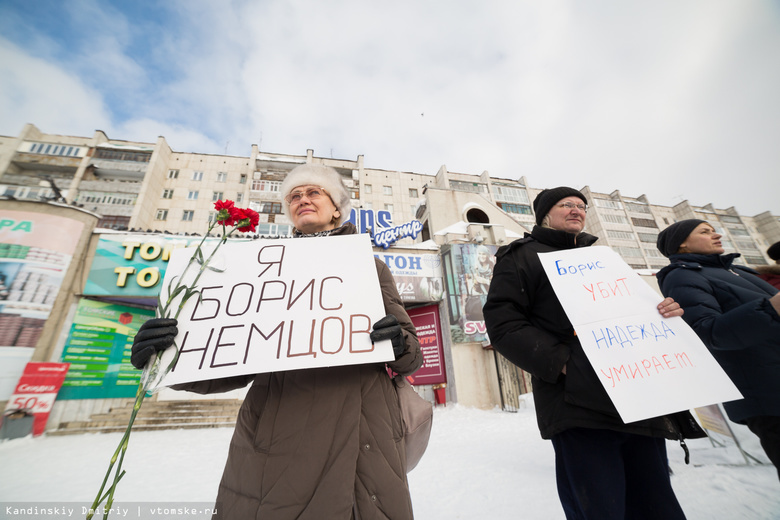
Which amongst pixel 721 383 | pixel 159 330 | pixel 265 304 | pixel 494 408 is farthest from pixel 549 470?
pixel 494 408

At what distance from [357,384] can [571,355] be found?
43.5 inches

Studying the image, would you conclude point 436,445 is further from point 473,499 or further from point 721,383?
point 721,383

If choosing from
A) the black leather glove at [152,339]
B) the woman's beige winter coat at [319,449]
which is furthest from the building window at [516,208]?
the black leather glove at [152,339]

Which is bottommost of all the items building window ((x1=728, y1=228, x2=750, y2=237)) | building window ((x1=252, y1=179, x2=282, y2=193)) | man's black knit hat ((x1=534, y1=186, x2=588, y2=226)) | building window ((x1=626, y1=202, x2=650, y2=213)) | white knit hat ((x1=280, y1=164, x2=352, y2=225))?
man's black knit hat ((x1=534, y1=186, x2=588, y2=226))

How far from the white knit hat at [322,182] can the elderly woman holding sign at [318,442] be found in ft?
3.58

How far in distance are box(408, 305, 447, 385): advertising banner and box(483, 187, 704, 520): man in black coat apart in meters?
10.6

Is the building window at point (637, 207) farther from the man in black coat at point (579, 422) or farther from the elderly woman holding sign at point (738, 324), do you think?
the man in black coat at point (579, 422)

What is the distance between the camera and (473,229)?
13.8 m

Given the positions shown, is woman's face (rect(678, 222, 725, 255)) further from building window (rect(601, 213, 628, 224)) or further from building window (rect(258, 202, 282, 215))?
building window (rect(601, 213, 628, 224))

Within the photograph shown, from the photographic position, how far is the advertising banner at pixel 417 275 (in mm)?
12562

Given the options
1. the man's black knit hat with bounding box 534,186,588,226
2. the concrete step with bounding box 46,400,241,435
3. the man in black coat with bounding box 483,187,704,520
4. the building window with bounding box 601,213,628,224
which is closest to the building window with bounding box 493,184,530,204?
the building window with bounding box 601,213,628,224

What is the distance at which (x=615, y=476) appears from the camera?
54.2 inches

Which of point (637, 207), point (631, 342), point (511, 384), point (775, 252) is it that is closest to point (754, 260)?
point (637, 207)

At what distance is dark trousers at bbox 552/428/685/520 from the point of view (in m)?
1.34
